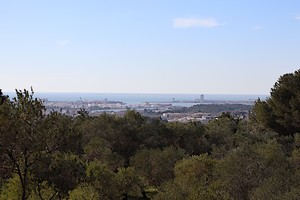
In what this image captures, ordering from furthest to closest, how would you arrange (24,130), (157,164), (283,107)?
(283,107) → (157,164) → (24,130)

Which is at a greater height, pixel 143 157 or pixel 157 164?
pixel 143 157

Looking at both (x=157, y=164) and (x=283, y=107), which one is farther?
(x=283, y=107)

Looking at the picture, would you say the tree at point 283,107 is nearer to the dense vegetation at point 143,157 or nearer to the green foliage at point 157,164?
the dense vegetation at point 143,157

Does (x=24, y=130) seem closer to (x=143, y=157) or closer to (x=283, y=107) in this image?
(x=143, y=157)

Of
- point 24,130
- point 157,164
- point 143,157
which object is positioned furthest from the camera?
point 143,157

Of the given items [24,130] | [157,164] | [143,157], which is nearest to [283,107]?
[143,157]

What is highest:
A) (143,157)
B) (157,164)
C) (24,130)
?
(24,130)

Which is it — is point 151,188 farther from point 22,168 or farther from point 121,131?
point 22,168

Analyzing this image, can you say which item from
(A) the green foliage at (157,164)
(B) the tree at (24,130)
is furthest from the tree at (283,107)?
(B) the tree at (24,130)
